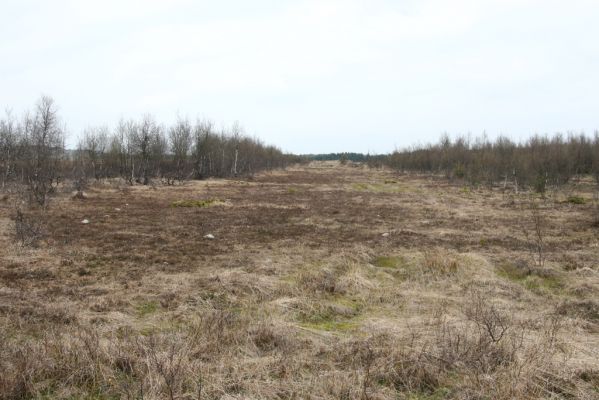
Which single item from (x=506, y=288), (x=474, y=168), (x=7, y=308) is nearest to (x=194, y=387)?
(x=7, y=308)

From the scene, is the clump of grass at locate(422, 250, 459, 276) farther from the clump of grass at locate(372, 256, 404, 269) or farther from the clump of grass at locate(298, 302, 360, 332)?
the clump of grass at locate(298, 302, 360, 332)

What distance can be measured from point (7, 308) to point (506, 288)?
8831 millimetres

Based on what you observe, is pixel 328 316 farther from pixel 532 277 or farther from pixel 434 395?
pixel 532 277

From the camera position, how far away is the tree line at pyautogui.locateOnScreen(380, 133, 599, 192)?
3253 cm

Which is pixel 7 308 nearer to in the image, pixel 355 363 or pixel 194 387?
pixel 194 387

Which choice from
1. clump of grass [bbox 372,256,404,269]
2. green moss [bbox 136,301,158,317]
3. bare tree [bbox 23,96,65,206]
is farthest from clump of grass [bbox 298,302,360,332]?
bare tree [bbox 23,96,65,206]

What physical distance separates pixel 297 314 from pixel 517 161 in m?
35.6

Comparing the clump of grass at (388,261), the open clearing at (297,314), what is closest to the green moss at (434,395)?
the open clearing at (297,314)

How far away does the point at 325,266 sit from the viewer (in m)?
9.48

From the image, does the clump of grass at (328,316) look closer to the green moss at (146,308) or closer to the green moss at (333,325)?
the green moss at (333,325)

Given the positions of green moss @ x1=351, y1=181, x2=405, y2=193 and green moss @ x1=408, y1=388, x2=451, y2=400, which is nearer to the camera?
green moss @ x1=408, y1=388, x2=451, y2=400

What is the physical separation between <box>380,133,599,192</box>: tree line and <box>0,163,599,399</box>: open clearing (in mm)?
20121

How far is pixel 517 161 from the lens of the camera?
3566cm

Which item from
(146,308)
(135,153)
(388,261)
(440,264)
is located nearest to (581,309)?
(440,264)
